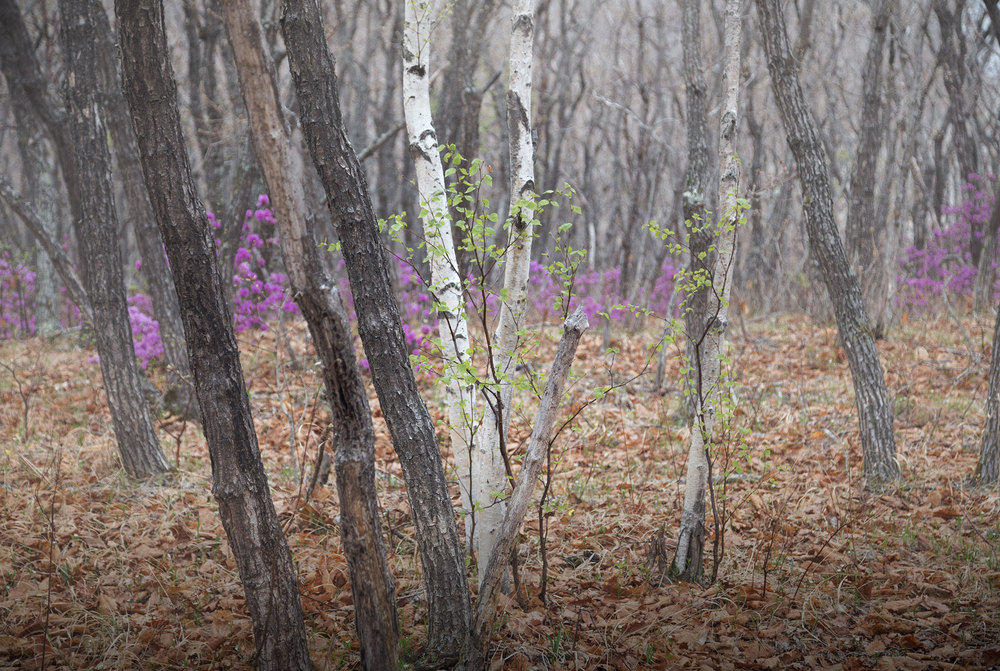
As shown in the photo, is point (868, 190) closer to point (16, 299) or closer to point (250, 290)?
point (250, 290)

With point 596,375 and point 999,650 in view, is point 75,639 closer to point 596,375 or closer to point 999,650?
point 999,650

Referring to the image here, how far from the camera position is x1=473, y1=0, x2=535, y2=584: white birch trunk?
→ 3.11 m

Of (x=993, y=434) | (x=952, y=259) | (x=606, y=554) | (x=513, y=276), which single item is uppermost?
(x=952, y=259)

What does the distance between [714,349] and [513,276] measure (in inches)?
40.6

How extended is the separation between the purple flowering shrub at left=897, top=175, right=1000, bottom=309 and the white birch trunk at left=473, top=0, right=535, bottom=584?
906 centimetres

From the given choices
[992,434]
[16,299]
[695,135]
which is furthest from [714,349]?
[16,299]

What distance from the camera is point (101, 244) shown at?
16.0 ft

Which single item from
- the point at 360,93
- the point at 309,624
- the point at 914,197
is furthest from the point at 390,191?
the point at 309,624

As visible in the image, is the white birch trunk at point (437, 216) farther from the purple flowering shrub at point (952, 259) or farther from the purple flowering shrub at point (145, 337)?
the purple flowering shrub at point (952, 259)

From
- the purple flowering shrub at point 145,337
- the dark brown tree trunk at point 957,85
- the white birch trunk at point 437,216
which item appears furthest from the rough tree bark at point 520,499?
the dark brown tree trunk at point 957,85

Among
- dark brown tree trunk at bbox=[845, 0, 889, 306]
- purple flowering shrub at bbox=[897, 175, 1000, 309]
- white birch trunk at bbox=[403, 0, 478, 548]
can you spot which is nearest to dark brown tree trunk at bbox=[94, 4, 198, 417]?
white birch trunk at bbox=[403, 0, 478, 548]

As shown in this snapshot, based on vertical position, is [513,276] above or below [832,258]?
below

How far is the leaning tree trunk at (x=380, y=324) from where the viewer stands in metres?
2.69

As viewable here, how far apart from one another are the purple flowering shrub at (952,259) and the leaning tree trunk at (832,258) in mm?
6436
